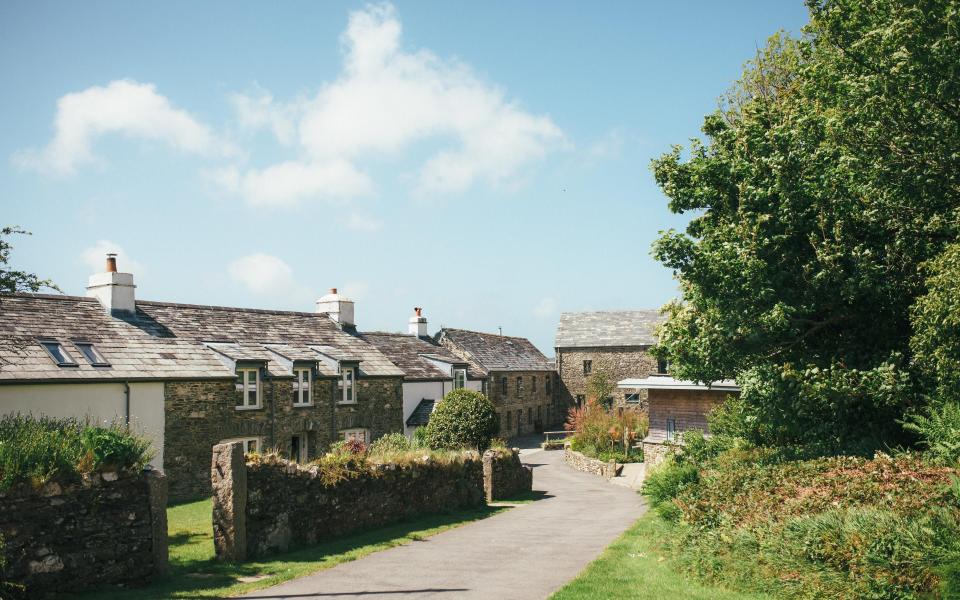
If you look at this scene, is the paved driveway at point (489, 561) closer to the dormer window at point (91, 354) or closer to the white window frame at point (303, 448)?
the white window frame at point (303, 448)

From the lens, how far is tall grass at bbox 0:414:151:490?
426 inches

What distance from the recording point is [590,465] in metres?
34.8

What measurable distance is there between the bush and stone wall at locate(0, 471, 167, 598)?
19994 mm

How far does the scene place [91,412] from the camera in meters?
22.3

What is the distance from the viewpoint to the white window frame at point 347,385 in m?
32.5

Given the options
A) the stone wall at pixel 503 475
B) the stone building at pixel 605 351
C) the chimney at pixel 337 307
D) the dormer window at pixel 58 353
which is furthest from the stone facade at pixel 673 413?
the dormer window at pixel 58 353

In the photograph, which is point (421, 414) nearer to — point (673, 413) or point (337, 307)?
point (337, 307)

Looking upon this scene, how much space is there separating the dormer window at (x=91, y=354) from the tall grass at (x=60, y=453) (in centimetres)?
1149

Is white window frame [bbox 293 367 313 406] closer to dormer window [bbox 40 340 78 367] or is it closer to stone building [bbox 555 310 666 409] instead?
dormer window [bbox 40 340 78 367]

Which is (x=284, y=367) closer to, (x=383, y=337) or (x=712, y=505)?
(x=383, y=337)

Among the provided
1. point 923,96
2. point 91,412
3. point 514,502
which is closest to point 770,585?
point 923,96

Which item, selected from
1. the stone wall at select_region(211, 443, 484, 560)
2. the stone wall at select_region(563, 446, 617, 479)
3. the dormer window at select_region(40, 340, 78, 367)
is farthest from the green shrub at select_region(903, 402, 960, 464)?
the dormer window at select_region(40, 340, 78, 367)

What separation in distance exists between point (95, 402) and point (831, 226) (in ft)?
72.3

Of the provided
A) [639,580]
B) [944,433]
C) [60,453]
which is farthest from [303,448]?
[944,433]
